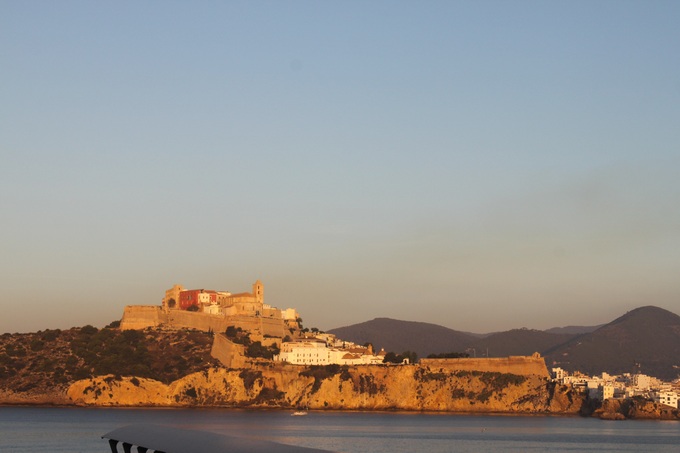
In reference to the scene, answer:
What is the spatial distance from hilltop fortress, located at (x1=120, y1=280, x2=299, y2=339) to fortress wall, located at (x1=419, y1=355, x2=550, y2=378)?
63.7ft

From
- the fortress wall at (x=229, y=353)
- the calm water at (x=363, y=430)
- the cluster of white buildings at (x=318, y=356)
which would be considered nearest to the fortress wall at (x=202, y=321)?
the cluster of white buildings at (x=318, y=356)

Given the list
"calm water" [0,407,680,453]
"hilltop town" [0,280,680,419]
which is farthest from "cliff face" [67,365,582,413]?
"calm water" [0,407,680,453]

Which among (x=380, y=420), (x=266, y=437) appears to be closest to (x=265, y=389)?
(x=380, y=420)

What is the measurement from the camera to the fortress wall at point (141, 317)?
102 metres

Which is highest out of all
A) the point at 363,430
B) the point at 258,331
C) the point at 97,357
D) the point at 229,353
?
the point at 258,331

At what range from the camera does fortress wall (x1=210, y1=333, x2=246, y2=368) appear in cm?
9106

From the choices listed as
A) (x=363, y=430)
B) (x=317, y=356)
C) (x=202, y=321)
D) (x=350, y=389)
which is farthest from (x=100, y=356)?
(x=363, y=430)

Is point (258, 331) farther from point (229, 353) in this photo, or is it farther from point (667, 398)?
point (667, 398)

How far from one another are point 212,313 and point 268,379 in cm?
1670

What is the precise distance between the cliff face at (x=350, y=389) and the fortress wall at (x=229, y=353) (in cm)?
101

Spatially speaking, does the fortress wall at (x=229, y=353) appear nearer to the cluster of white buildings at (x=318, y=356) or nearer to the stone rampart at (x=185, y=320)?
the cluster of white buildings at (x=318, y=356)

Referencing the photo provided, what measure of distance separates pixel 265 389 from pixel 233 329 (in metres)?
11.9

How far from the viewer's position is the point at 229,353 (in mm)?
91125

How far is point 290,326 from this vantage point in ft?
368
